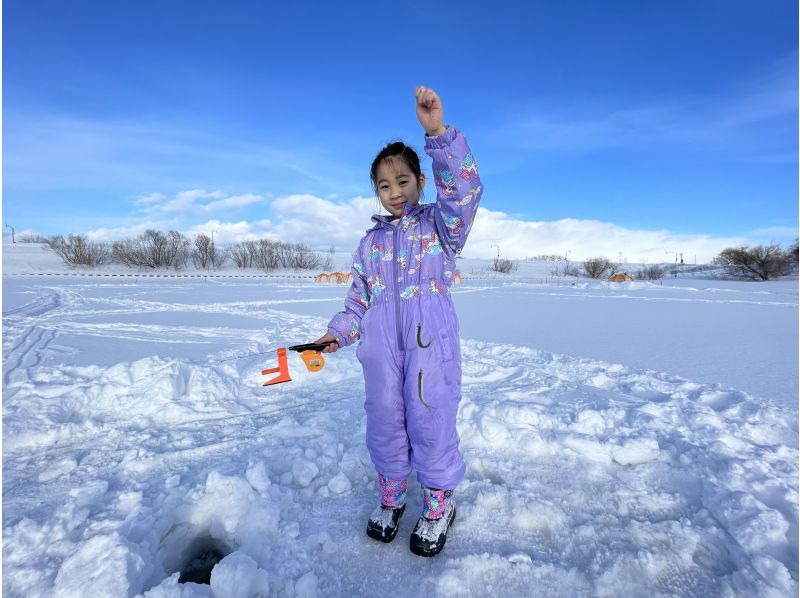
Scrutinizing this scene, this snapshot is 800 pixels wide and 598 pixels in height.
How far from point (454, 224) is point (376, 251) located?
0.38m

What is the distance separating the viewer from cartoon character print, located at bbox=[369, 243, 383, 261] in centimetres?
172

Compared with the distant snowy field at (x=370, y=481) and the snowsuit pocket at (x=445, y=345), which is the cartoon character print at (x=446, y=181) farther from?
the distant snowy field at (x=370, y=481)

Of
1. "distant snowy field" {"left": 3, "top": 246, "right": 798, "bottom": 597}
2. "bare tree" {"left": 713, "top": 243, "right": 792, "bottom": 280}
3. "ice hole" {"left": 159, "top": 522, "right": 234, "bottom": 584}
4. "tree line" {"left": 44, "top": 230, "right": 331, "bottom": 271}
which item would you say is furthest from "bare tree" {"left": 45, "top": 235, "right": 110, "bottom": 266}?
"bare tree" {"left": 713, "top": 243, "right": 792, "bottom": 280}

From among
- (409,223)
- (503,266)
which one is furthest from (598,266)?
(409,223)

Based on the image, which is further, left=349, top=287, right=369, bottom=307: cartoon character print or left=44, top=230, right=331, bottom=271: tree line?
left=44, top=230, right=331, bottom=271: tree line

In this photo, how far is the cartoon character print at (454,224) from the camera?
151cm

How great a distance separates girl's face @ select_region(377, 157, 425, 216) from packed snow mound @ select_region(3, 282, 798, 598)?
53.6 inches

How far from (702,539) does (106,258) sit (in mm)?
41181

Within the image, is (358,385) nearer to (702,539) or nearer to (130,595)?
(130,595)

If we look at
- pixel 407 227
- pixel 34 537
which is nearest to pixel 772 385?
pixel 407 227

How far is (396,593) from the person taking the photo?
4.69 ft

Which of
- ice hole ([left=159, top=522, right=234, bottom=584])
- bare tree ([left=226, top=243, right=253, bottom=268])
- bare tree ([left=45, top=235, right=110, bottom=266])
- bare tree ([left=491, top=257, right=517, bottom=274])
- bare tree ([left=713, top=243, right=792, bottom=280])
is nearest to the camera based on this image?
ice hole ([left=159, top=522, right=234, bottom=584])

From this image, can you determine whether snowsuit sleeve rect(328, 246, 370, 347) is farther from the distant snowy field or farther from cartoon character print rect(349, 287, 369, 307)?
the distant snowy field

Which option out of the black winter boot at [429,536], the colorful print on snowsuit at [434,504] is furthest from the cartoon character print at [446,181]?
the black winter boot at [429,536]
